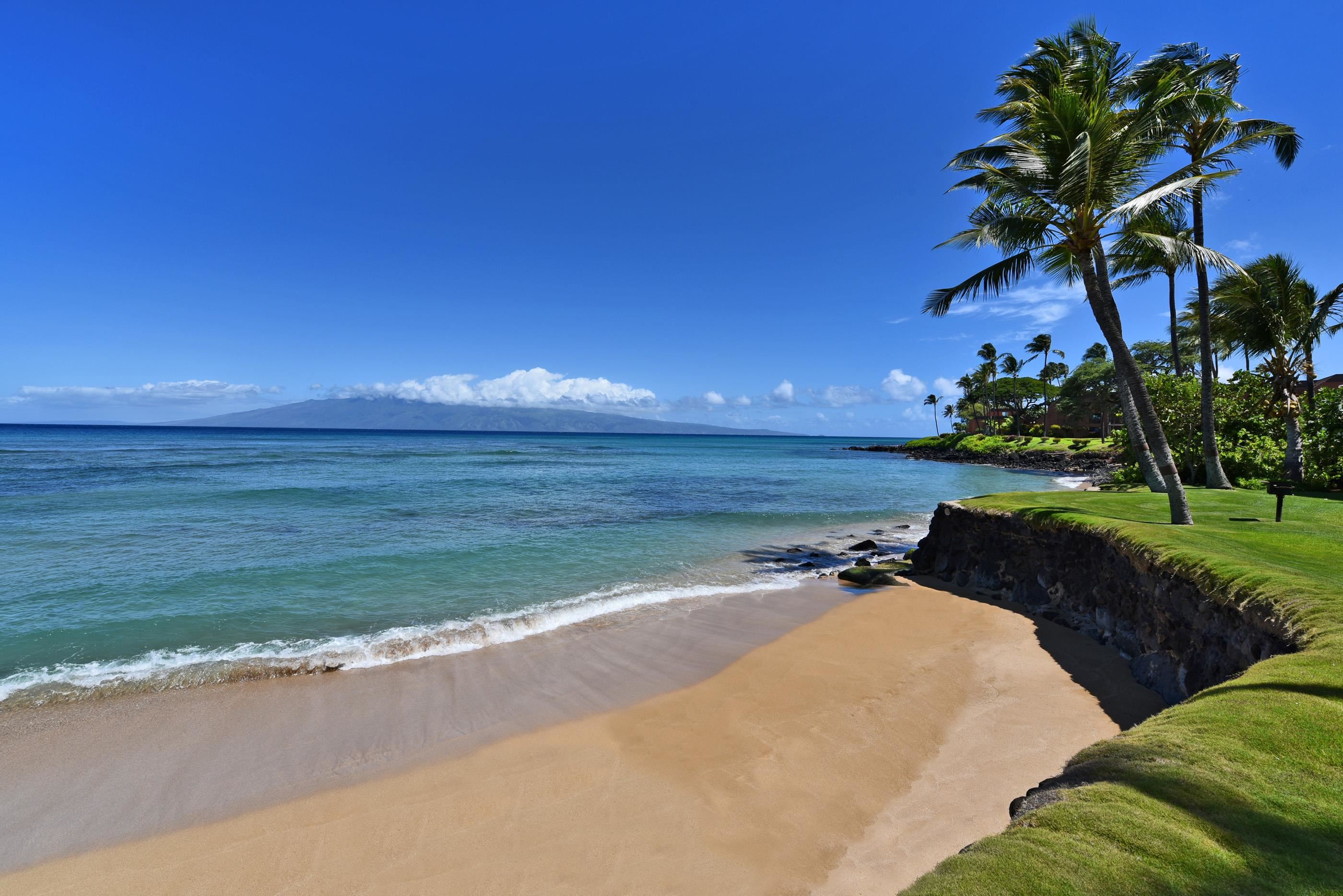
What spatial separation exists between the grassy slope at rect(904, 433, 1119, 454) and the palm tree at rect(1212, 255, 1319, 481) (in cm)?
3901

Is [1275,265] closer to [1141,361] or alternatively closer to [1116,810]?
[1116,810]

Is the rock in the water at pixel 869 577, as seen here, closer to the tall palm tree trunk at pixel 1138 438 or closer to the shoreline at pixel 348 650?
Result: the shoreline at pixel 348 650

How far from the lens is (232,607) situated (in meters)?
11.4

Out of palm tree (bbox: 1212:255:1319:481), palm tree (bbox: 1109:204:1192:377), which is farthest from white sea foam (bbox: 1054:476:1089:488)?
palm tree (bbox: 1109:204:1192:377)

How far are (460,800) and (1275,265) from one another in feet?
93.6

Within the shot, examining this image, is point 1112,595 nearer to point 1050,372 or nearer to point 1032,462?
point 1032,462

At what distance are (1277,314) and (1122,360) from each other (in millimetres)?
13366

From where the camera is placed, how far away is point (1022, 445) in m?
73.6

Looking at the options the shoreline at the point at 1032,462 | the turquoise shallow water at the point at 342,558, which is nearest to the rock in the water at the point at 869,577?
the turquoise shallow water at the point at 342,558

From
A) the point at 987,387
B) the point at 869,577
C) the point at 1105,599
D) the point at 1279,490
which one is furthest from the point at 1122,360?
the point at 987,387

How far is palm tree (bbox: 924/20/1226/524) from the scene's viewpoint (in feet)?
37.6

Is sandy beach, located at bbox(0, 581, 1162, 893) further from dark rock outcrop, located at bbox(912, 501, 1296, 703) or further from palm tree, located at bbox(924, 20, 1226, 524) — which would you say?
palm tree, located at bbox(924, 20, 1226, 524)

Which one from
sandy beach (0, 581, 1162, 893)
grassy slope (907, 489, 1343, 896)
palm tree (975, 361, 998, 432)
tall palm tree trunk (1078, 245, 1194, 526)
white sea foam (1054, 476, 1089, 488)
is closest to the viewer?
grassy slope (907, 489, 1343, 896)

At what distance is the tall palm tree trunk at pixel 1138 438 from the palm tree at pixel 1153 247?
10.0 ft
